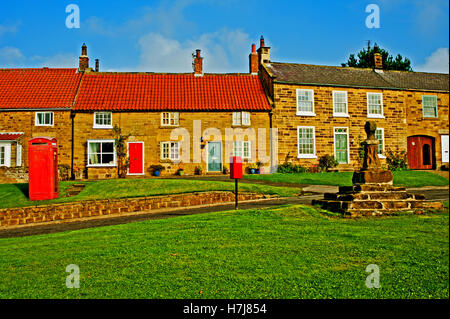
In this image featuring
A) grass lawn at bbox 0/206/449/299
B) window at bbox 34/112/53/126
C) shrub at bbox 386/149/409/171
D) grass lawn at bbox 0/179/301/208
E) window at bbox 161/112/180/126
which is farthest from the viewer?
shrub at bbox 386/149/409/171

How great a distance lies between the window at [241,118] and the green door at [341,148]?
24.0ft

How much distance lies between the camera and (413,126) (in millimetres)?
32188

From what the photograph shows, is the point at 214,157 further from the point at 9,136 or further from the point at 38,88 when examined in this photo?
the point at 38,88

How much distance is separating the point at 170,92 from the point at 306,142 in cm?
1140

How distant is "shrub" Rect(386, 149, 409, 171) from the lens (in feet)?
99.2

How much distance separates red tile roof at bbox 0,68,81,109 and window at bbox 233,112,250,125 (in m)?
12.2

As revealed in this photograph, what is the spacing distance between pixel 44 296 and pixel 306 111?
26.7 metres

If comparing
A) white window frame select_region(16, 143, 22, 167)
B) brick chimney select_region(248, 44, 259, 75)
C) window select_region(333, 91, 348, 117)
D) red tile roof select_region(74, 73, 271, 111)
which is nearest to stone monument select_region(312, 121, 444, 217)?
red tile roof select_region(74, 73, 271, 111)

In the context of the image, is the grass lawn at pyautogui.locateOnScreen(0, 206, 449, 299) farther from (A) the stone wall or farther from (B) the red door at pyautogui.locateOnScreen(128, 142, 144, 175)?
(B) the red door at pyautogui.locateOnScreen(128, 142, 144, 175)

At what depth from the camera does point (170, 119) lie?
28.5 metres

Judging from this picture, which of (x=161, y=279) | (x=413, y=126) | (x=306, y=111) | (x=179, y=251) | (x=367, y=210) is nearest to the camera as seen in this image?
(x=161, y=279)
